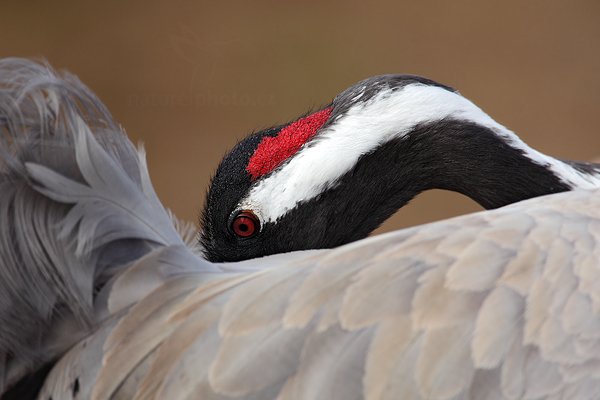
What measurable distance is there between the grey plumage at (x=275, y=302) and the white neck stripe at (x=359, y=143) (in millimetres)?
230

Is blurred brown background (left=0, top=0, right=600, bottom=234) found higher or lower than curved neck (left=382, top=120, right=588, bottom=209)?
lower

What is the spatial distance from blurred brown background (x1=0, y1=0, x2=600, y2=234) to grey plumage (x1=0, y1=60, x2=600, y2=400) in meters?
2.39

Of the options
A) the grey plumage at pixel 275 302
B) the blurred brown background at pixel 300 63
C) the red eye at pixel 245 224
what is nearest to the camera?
the grey plumage at pixel 275 302

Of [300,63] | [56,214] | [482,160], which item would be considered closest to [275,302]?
[56,214]

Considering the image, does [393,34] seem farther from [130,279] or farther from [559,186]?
[130,279]

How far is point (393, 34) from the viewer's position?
12.0 feet

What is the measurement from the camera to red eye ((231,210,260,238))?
1454mm

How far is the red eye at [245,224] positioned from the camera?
1454 millimetres

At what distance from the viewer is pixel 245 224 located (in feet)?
4.77

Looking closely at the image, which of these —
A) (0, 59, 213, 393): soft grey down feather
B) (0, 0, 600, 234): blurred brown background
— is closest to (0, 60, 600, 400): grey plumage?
(0, 59, 213, 393): soft grey down feather

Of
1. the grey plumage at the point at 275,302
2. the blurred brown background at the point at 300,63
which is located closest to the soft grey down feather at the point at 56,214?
the grey plumage at the point at 275,302

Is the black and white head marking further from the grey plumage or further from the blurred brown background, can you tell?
the blurred brown background

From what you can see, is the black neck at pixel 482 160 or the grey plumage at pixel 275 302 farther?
the black neck at pixel 482 160

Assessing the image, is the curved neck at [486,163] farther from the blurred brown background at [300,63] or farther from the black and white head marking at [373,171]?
the blurred brown background at [300,63]
